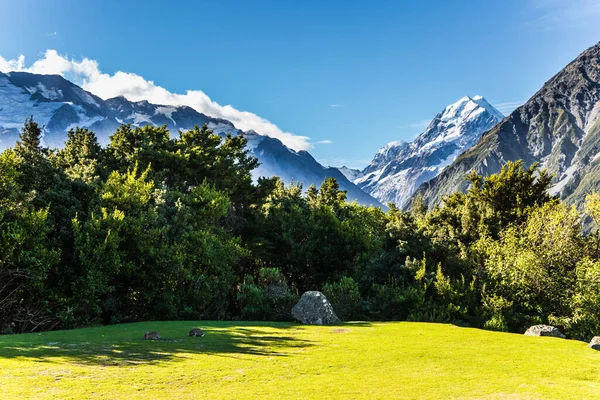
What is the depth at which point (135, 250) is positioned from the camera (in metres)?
26.6

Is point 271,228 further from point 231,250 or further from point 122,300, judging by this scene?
point 122,300

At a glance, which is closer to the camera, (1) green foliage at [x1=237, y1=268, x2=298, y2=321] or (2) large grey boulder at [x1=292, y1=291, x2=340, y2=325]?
(2) large grey boulder at [x1=292, y1=291, x2=340, y2=325]

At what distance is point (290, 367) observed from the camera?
36.9ft

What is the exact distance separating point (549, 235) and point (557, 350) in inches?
641

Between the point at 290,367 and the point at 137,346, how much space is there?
18.7ft

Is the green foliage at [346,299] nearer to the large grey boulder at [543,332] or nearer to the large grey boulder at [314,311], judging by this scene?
the large grey boulder at [314,311]

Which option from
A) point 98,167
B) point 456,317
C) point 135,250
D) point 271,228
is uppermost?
point 98,167

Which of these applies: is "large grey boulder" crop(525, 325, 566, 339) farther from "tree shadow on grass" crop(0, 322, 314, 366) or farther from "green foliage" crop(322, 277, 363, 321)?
"tree shadow on grass" crop(0, 322, 314, 366)

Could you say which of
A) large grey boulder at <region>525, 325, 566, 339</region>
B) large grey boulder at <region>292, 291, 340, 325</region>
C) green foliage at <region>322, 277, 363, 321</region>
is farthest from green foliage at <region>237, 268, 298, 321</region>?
large grey boulder at <region>525, 325, 566, 339</region>

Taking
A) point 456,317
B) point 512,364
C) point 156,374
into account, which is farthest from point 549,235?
point 156,374

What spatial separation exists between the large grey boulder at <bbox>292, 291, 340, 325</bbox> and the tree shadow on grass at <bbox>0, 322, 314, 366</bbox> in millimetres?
5440

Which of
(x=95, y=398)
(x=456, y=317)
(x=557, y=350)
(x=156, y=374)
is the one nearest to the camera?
(x=95, y=398)

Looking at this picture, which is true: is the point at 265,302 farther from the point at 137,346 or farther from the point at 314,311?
the point at 137,346

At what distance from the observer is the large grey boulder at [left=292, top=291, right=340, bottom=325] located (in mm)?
23312
